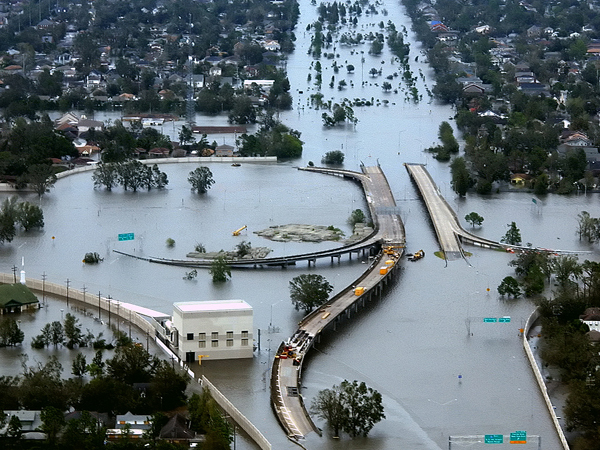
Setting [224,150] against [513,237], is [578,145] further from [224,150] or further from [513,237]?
[513,237]

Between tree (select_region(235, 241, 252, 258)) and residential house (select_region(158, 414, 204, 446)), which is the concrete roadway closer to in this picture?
residential house (select_region(158, 414, 204, 446))

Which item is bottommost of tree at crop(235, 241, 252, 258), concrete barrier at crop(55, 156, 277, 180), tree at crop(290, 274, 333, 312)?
concrete barrier at crop(55, 156, 277, 180)

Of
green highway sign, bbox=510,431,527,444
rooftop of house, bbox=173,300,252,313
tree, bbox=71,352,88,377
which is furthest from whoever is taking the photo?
rooftop of house, bbox=173,300,252,313

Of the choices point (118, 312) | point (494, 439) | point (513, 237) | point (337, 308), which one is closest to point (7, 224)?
point (118, 312)

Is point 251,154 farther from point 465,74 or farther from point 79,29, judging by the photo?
point 79,29

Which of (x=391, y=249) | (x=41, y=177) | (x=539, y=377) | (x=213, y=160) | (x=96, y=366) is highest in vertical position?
(x=96, y=366)

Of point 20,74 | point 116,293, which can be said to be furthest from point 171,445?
point 20,74

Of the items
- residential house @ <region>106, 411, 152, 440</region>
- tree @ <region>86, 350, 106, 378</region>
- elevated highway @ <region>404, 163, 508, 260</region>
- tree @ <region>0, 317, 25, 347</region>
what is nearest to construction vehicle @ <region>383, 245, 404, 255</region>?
elevated highway @ <region>404, 163, 508, 260</region>
